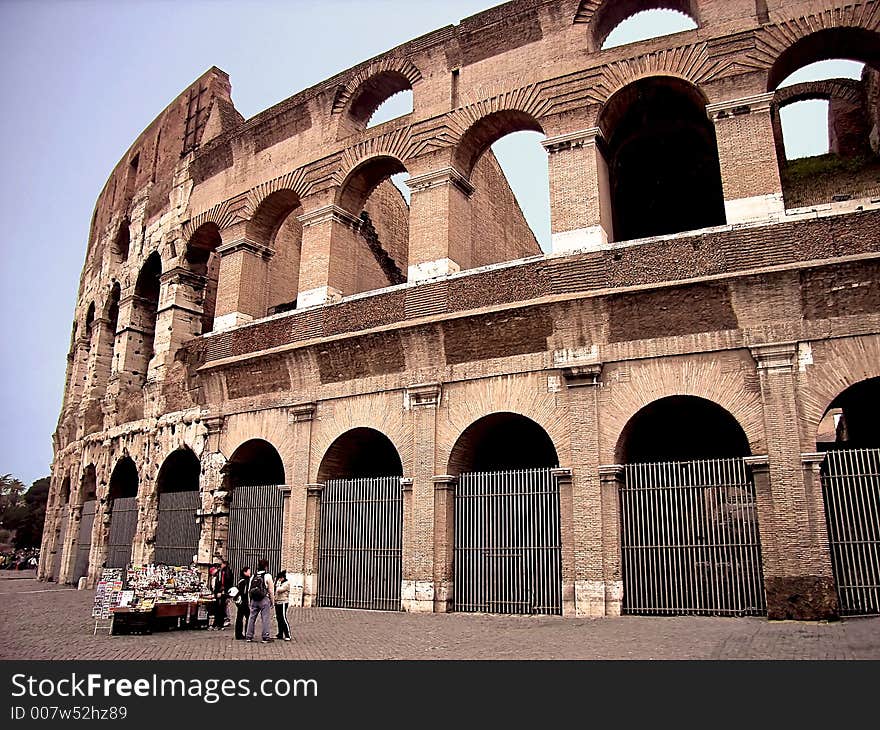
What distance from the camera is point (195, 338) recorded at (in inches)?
574

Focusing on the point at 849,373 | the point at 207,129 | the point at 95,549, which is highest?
the point at 207,129

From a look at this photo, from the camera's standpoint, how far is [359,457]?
41.8 ft

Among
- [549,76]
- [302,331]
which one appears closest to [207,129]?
[302,331]

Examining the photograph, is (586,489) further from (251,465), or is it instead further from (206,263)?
(206,263)

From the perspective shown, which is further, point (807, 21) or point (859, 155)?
point (859, 155)

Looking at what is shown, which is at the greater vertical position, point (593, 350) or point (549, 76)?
point (549, 76)

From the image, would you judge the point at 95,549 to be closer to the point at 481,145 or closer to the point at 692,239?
the point at 481,145

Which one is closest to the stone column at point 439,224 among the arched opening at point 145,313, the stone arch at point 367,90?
the stone arch at point 367,90

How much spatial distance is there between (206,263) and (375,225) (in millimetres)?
3980

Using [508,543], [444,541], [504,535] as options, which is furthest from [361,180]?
[508,543]

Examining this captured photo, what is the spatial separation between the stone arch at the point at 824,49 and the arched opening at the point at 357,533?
8.06 meters

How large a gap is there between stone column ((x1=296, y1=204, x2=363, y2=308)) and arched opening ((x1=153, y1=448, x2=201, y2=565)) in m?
4.28

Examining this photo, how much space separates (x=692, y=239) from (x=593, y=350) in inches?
78.2

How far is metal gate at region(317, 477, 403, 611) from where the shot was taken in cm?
1118
